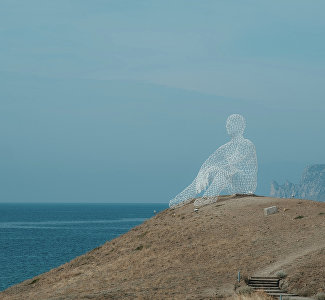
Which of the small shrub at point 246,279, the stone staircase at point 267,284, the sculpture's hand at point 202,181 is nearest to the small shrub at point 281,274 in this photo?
the stone staircase at point 267,284

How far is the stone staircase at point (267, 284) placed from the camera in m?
34.3

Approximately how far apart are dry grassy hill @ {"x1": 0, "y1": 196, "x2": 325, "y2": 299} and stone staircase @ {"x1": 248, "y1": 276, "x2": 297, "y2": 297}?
2.64 feet

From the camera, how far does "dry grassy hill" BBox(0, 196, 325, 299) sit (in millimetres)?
36438

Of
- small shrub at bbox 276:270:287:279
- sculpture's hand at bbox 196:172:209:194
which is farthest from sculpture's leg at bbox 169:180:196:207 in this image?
small shrub at bbox 276:270:287:279

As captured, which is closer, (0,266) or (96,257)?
(96,257)

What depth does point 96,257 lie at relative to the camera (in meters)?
53.5

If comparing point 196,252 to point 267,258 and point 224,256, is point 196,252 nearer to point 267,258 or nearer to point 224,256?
point 224,256

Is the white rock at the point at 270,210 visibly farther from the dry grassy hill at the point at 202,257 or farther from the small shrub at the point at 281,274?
the small shrub at the point at 281,274

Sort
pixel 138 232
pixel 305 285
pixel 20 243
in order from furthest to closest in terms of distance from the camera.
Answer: pixel 20 243, pixel 138 232, pixel 305 285

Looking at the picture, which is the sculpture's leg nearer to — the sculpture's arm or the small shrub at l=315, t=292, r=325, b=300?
the sculpture's arm

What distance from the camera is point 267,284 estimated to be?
35.4 metres

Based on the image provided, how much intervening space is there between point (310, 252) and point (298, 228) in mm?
7296

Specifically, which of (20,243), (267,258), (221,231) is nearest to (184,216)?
(221,231)

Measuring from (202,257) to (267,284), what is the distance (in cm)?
973
